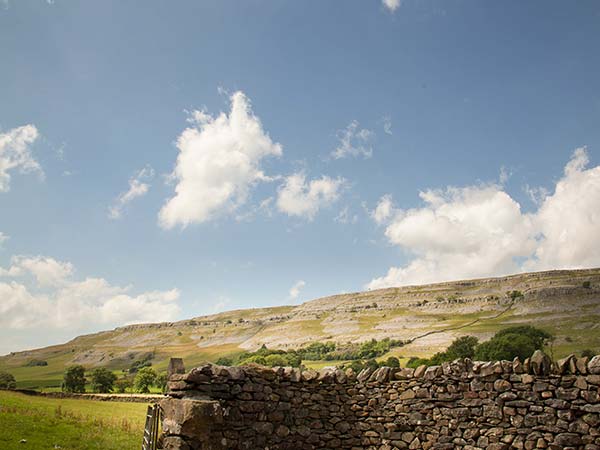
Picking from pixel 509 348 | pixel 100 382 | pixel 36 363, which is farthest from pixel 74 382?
A: pixel 36 363

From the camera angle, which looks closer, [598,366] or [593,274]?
[598,366]

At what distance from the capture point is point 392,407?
9.48 metres

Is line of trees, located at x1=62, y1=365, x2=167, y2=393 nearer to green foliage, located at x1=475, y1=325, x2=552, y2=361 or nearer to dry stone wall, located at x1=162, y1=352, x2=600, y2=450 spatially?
green foliage, located at x1=475, y1=325, x2=552, y2=361

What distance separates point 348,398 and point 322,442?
1.14 meters

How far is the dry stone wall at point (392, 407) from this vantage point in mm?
7859

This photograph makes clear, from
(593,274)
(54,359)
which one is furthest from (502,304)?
(54,359)

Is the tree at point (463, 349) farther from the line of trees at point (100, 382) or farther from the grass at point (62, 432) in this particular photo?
the grass at point (62, 432)

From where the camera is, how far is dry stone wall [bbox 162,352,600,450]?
25.8ft

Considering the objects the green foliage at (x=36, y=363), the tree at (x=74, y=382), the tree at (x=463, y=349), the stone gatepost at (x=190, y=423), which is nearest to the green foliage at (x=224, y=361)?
the tree at (x=74, y=382)

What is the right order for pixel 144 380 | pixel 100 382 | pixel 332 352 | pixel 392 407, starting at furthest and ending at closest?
pixel 332 352
pixel 144 380
pixel 100 382
pixel 392 407

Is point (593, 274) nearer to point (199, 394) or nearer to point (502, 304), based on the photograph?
point (502, 304)

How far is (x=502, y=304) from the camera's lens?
534ft

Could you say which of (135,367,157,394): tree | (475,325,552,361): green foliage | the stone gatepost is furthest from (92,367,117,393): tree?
A: the stone gatepost

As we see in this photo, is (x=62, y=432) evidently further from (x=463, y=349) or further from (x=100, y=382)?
(x=463, y=349)
